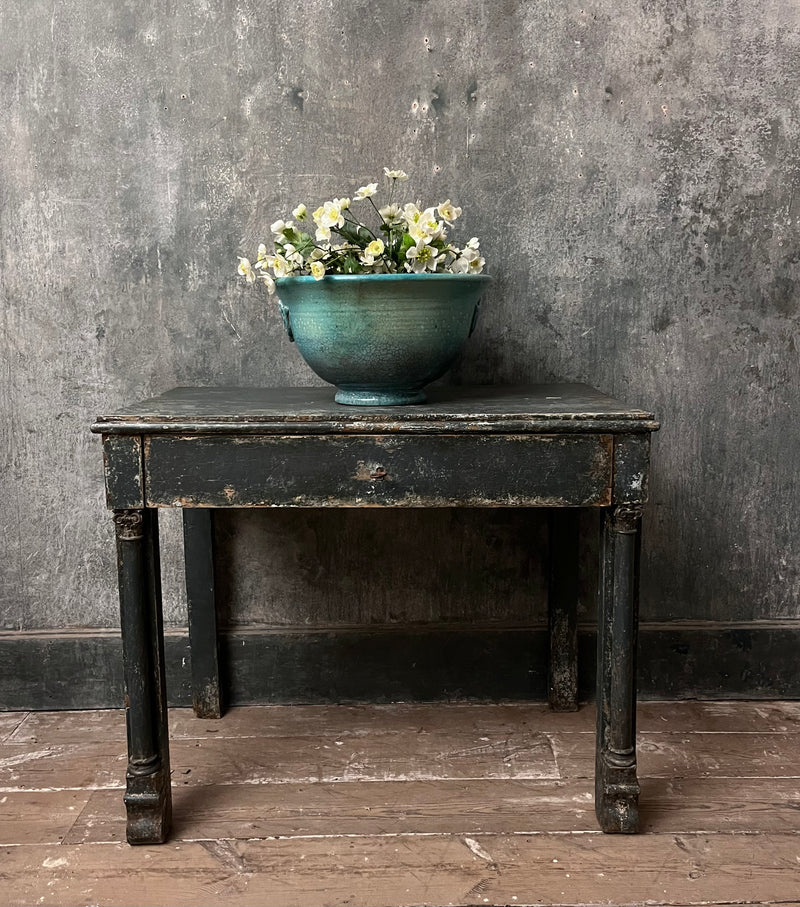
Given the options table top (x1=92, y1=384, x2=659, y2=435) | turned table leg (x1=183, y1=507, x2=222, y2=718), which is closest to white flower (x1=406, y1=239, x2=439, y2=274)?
table top (x1=92, y1=384, x2=659, y2=435)

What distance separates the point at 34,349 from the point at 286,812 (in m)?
1.27

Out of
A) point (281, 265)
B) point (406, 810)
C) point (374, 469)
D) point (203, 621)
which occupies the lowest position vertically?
point (406, 810)

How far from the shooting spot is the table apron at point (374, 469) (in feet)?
5.48

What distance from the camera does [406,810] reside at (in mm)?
1864

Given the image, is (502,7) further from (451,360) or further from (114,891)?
(114,891)

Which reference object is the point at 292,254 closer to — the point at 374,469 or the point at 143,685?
the point at 374,469

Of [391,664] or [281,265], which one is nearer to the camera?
[281,265]

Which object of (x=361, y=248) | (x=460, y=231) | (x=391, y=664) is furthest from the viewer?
(x=391, y=664)

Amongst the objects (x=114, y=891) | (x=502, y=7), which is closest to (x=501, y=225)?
(x=502, y=7)

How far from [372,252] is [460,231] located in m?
0.57

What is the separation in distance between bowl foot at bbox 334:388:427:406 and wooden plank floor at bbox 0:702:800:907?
2.71ft

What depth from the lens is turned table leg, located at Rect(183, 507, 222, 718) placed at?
227 centimetres

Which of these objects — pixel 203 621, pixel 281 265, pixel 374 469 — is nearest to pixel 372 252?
pixel 281 265

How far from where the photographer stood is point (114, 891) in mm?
1619
